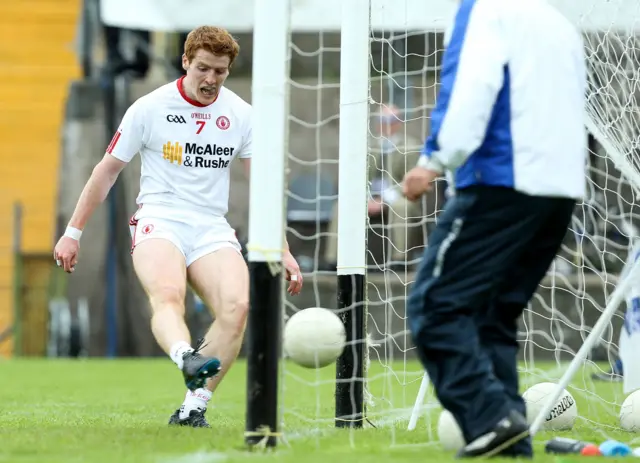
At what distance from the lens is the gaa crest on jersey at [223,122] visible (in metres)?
6.29

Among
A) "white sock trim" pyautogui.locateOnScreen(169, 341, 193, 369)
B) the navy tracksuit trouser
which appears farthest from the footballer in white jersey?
the navy tracksuit trouser

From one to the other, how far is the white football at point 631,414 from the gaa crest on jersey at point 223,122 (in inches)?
104

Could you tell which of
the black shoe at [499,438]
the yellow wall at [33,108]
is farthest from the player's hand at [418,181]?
the yellow wall at [33,108]

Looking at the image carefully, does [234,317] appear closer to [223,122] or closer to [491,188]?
[223,122]

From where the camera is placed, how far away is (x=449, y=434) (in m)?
4.88

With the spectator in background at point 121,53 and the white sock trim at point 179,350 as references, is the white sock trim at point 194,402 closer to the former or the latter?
the white sock trim at point 179,350

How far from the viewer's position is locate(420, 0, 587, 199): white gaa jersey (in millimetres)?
4352

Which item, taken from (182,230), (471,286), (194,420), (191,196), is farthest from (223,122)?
(471,286)

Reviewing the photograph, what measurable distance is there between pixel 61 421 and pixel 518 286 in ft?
9.72

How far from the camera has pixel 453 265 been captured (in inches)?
178

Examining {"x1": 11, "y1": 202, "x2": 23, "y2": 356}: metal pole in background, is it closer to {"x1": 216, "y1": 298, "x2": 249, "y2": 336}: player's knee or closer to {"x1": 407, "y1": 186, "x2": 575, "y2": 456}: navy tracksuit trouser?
{"x1": 216, "y1": 298, "x2": 249, "y2": 336}: player's knee

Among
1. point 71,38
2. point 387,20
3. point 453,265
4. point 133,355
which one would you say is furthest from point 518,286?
point 71,38

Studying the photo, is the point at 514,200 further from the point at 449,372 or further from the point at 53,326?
the point at 53,326

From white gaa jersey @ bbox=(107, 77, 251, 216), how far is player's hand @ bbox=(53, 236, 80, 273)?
45 cm
